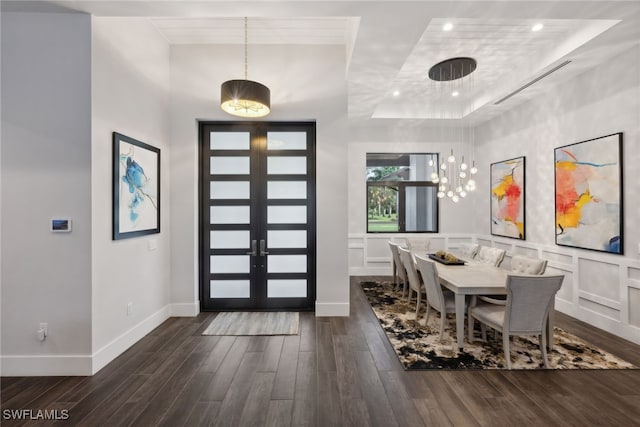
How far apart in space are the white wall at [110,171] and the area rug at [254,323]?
765 millimetres

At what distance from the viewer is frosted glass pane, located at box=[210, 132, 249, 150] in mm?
4086

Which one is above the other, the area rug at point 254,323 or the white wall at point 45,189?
the white wall at point 45,189

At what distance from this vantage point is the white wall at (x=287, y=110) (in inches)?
154

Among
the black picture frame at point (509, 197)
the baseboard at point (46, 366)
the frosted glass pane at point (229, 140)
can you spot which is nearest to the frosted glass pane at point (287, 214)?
the frosted glass pane at point (229, 140)

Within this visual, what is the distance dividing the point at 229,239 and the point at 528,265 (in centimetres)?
394

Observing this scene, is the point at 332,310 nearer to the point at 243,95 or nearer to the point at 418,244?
the point at 418,244

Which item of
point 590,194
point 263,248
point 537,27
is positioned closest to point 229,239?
point 263,248

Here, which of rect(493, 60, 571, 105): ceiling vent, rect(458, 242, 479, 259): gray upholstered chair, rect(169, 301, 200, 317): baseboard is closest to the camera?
rect(493, 60, 571, 105): ceiling vent

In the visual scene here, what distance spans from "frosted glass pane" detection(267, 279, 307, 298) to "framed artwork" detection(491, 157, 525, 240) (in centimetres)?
391

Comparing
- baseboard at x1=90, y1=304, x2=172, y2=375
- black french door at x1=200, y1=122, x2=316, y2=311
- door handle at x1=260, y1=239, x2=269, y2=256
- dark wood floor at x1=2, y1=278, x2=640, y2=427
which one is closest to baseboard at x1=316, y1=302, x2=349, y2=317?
black french door at x1=200, y1=122, x2=316, y2=311

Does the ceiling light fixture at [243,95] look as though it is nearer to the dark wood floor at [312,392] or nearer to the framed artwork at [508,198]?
the dark wood floor at [312,392]

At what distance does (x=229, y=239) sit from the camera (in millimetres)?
A: 4094

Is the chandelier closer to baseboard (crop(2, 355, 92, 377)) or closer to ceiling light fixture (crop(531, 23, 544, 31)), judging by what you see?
ceiling light fixture (crop(531, 23, 544, 31))

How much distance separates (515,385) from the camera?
236cm
